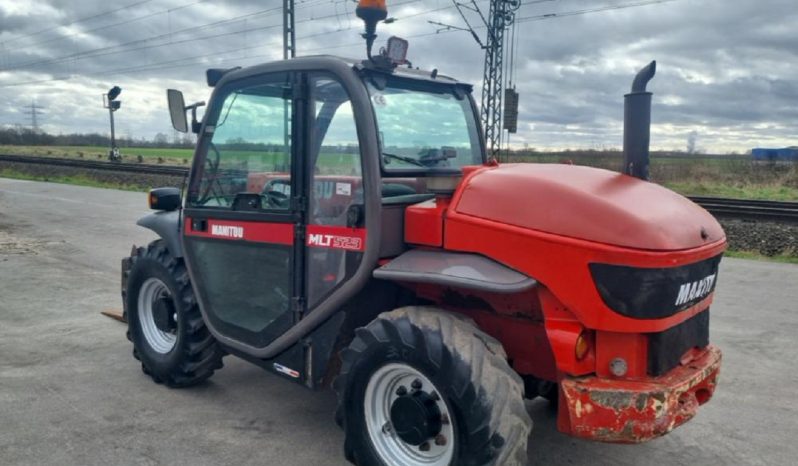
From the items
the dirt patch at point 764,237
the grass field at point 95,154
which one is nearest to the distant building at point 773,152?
the dirt patch at point 764,237

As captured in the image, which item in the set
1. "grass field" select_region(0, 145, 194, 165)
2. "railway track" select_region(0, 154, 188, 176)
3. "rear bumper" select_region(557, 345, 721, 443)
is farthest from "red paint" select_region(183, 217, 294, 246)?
"grass field" select_region(0, 145, 194, 165)

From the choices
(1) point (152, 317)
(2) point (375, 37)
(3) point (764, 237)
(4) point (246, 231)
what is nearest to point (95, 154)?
(3) point (764, 237)

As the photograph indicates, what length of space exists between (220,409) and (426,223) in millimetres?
1984

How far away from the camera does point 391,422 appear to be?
3.20 meters

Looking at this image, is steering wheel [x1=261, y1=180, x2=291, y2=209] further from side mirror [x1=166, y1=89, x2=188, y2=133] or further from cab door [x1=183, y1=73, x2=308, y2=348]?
side mirror [x1=166, y1=89, x2=188, y2=133]

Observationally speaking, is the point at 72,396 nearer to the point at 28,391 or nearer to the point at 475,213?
the point at 28,391

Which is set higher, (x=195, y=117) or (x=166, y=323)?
(x=195, y=117)

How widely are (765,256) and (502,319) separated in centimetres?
882

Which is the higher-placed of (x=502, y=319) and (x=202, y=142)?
(x=202, y=142)

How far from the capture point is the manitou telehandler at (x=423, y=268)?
9.29 ft

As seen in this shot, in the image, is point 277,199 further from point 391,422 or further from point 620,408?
point 620,408

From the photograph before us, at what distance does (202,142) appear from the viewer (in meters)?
4.34

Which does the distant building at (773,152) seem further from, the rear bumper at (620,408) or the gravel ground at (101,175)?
the rear bumper at (620,408)

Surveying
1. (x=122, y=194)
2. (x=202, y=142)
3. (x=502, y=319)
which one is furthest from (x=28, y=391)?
(x=122, y=194)
